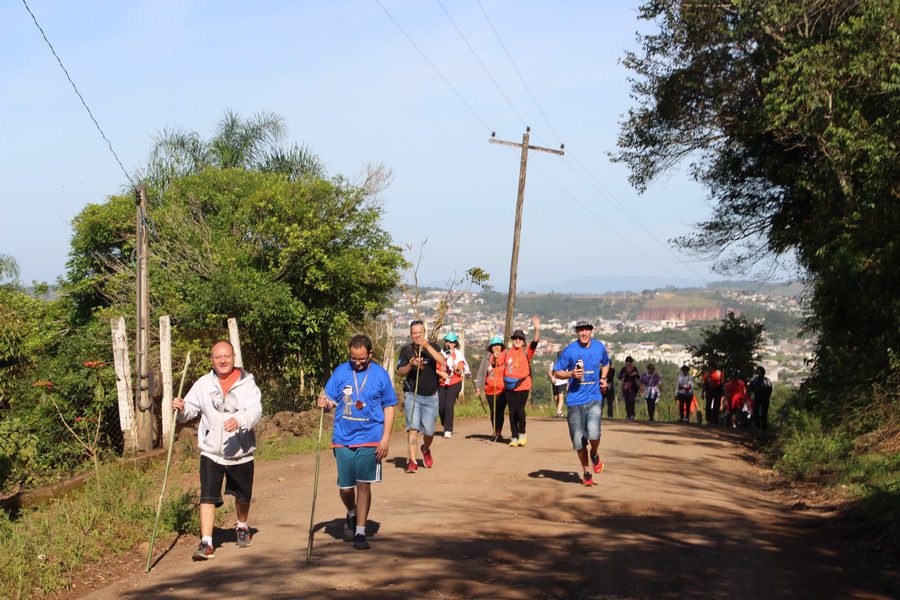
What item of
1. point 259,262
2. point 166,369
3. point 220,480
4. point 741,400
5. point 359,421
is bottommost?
point 741,400

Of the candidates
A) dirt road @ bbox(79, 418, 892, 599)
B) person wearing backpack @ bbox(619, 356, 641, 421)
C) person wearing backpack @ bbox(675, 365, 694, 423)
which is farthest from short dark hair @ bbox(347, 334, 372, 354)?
person wearing backpack @ bbox(675, 365, 694, 423)

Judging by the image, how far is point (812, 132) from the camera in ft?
59.4

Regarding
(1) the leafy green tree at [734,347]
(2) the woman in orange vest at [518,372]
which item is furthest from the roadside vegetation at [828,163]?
(1) the leafy green tree at [734,347]

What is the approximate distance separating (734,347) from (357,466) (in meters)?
25.5

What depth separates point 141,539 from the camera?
29.9 ft

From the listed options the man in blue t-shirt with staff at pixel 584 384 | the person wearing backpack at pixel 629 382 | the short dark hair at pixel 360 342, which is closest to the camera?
the short dark hair at pixel 360 342

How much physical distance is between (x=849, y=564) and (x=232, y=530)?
18.6ft

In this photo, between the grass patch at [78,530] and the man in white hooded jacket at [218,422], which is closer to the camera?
the grass patch at [78,530]

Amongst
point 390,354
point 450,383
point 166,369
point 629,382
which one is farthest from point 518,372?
point 629,382

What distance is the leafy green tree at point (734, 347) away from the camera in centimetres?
3222

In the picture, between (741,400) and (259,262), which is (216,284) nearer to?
(259,262)

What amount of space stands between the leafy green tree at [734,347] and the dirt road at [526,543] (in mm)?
18175

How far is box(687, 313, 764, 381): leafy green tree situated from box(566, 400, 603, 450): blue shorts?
20.8m

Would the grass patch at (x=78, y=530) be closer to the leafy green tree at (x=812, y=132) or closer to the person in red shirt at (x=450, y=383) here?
the person in red shirt at (x=450, y=383)
